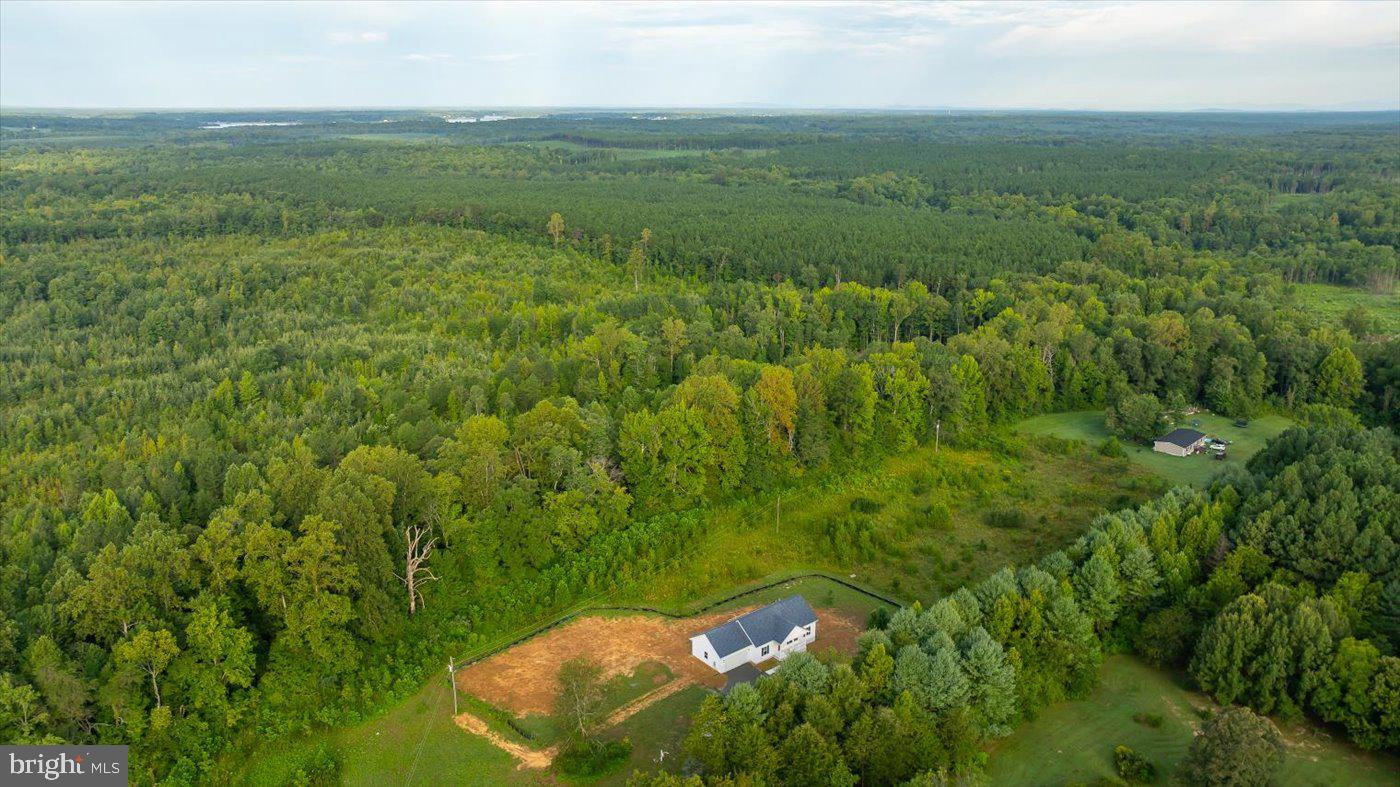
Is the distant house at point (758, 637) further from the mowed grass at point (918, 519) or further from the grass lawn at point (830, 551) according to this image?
the mowed grass at point (918, 519)

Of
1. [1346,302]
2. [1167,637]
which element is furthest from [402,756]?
[1346,302]

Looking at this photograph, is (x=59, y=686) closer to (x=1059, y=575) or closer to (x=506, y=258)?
(x=1059, y=575)

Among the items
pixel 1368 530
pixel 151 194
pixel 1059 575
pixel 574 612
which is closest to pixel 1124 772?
pixel 1059 575

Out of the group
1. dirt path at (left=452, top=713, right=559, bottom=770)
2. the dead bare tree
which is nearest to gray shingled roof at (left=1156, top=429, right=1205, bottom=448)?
dirt path at (left=452, top=713, right=559, bottom=770)

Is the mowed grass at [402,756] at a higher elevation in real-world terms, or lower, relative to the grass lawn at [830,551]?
lower

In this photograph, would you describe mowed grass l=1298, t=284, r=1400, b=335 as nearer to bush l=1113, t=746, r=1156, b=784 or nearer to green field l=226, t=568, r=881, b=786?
bush l=1113, t=746, r=1156, b=784

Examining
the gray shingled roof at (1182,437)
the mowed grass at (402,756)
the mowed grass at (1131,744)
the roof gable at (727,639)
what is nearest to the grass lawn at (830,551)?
the mowed grass at (402,756)
